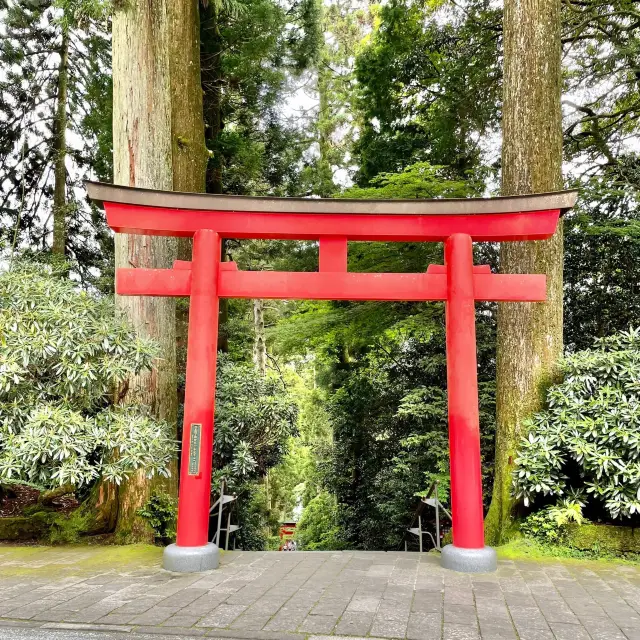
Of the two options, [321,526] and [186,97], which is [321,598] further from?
[321,526]

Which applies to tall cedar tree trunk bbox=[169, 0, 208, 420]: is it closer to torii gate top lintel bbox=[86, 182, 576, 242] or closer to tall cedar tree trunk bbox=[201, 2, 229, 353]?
tall cedar tree trunk bbox=[201, 2, 229, 353]

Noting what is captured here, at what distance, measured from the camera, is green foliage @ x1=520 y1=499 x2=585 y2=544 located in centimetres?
499

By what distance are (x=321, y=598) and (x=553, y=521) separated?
2610 mm

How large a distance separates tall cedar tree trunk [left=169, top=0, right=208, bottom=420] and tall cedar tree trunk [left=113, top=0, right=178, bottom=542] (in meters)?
1.03

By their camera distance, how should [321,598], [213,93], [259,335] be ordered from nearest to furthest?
[321,598] < [213,93] < [259,335]

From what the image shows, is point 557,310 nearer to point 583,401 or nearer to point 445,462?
point 583,401

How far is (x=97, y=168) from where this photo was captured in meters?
11.5

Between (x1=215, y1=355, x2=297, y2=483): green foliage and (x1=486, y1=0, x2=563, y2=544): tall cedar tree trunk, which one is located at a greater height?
(x1=486, y1=0, x2=563, y2=544): tall cedar tree trunk

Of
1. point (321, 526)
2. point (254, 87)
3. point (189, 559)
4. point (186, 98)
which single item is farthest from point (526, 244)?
point (321, 526)

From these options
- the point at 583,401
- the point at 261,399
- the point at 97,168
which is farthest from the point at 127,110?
the point at 97,168

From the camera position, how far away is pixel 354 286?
16.3ft

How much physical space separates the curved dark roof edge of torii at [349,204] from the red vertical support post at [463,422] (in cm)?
31

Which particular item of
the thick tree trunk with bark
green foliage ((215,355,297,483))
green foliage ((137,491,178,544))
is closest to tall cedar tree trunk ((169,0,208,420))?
the thick tree trunk with bark

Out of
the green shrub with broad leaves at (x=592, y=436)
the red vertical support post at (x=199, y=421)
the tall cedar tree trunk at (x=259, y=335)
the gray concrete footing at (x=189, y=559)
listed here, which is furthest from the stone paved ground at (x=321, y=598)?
the tall cedar tree trunk at (x=259, y=335)
